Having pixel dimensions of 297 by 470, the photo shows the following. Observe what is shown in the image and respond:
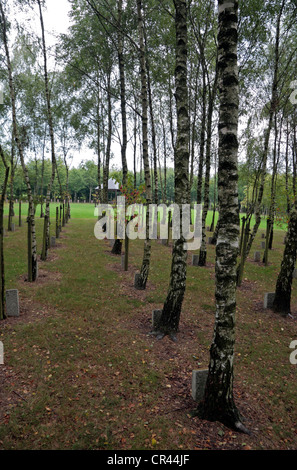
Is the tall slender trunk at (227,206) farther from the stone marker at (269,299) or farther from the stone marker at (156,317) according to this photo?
the stone marker at (269,299)

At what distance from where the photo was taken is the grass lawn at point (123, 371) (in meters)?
3.53

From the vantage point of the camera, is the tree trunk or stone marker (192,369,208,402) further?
the tree trunk

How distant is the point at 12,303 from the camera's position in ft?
21.2

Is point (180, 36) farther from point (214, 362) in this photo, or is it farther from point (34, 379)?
point (34, 379)

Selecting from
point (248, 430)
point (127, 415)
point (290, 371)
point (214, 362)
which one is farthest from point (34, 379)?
point (290, 371)

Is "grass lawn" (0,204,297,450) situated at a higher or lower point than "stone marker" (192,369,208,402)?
lower

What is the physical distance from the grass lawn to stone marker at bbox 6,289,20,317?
0.19 metres

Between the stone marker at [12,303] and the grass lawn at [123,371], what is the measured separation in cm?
19

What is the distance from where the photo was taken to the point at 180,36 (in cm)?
572

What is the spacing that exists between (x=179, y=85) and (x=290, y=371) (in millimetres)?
6739

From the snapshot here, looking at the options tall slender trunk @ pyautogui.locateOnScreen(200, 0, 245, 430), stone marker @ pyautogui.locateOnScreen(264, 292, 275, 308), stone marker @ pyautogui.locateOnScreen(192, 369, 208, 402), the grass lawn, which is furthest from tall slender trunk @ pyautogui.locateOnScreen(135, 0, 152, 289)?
stone marker @ pyautogui.locateOnScreen(192, 369, 208, 402)

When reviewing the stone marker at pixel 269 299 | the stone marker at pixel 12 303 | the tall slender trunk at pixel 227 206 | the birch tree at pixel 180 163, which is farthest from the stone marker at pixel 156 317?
the stone marker at pixel 269 299

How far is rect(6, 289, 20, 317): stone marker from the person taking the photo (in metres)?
6.42

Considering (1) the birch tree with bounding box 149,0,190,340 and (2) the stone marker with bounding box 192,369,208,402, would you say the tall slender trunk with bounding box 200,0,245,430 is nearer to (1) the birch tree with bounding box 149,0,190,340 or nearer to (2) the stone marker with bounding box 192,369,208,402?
(2) the stone marker with bounding box 192,369,208,402
